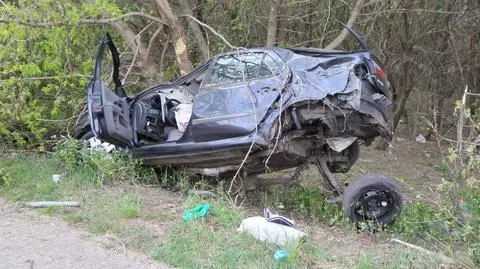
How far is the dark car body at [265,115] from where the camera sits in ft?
21.5

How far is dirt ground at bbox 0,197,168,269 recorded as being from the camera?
16.0ft

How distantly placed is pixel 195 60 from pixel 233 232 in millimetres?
6382

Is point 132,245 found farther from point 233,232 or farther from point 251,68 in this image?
point 251,68

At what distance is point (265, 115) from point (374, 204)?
162 cm

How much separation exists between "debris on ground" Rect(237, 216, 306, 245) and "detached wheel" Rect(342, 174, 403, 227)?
1.33 m

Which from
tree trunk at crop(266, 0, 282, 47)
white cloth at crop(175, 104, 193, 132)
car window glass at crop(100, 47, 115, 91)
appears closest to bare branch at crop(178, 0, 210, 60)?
tree trunk at crop(266, 0, 282, 47)

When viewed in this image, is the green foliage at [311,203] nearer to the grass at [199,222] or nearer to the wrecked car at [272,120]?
the grass at [199,222]

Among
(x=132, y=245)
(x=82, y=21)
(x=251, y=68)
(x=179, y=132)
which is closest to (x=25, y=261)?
(x=132, y=245)

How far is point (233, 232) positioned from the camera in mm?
5570

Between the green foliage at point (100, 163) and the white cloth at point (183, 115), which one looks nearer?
the green foliage at point (100, 163)

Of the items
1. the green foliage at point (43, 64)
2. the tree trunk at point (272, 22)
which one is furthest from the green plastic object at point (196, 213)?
the tree trunk at point (272, 22)

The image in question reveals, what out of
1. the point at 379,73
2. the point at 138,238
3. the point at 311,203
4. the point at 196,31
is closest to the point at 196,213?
the point at 138,238

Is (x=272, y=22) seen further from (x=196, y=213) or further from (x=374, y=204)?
(x=196, y=213)

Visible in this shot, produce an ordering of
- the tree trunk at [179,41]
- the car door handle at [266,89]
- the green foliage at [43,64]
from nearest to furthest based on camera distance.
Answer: the car door handle at [266,89]
the green foliage at [43,64]
the tree trunk at [179,41]
